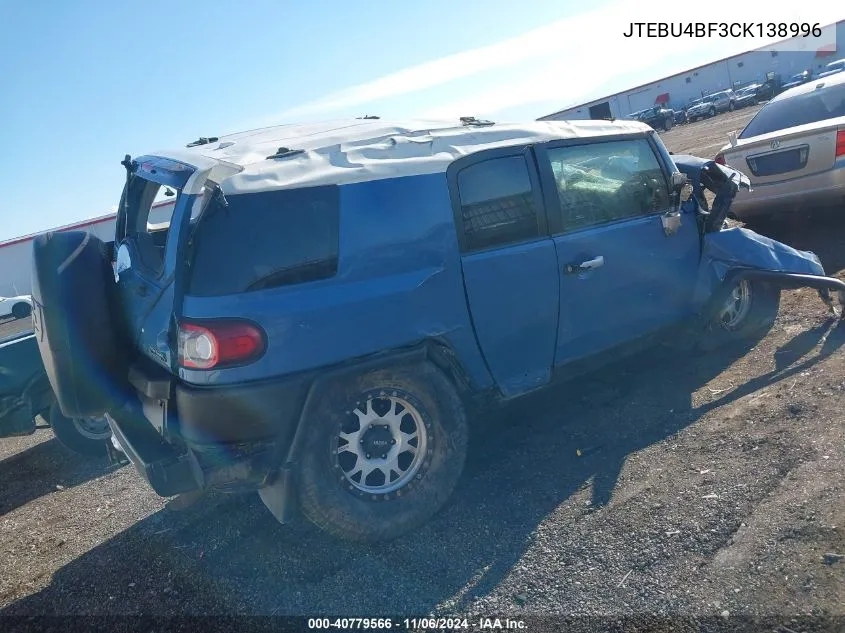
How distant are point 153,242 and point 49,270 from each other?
844mm

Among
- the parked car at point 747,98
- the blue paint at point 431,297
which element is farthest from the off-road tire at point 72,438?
the parked car at point 747,98

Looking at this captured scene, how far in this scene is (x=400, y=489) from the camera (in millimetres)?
3723

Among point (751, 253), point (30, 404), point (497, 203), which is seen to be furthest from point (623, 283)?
point (30, 404)

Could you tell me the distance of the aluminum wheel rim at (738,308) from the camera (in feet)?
18.1

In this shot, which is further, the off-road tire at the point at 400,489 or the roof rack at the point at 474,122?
the roof rack at the point at 474,122

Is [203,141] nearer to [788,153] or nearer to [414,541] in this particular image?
[414,541]

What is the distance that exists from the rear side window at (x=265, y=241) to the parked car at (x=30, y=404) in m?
3.02

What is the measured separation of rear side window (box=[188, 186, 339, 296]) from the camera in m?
3.28

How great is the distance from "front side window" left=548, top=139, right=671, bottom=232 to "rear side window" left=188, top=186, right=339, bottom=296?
165cm

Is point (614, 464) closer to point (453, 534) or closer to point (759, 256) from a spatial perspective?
point (453, 534)

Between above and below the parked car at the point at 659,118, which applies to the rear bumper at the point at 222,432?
above

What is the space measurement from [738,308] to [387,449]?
339 centimetres

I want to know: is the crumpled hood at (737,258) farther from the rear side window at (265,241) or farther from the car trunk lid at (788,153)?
the rear side window at (265,241)

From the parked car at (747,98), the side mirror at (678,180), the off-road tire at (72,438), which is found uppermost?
the side mirror at (678,180)
